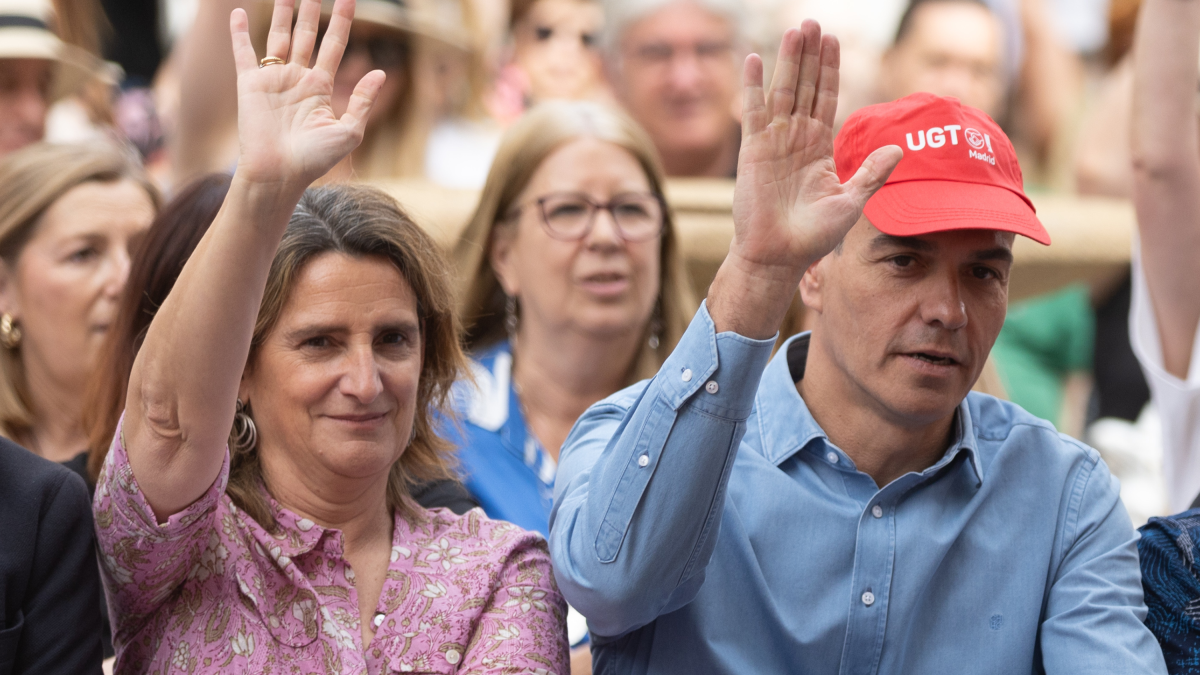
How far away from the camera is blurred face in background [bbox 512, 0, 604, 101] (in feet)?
16.2

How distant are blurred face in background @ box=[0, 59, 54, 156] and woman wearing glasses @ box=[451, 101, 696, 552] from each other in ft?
4.14

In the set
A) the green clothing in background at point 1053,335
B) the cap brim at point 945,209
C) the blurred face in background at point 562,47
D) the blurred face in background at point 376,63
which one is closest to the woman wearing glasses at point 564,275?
the blurred face in background at point 376,63

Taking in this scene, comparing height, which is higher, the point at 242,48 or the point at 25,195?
the point at 242,48

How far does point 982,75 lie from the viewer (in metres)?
4.36

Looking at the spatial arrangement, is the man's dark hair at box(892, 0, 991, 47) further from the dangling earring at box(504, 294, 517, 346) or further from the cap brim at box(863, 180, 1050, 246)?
the cap brim at box(863, 180, 1050, 246)

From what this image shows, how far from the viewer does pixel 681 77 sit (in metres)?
4.10

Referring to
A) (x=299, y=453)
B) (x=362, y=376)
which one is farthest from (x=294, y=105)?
(x=299, y=453)

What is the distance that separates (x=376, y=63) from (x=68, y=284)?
4.60ft

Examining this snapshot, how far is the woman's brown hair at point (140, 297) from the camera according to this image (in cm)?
224

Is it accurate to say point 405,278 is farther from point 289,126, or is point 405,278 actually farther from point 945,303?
point 945,303

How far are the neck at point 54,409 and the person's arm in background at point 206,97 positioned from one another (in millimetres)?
814

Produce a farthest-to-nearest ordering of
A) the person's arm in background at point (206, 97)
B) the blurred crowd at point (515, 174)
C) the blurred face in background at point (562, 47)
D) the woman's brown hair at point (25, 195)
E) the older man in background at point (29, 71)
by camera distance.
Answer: the blurred face in background at point (562, 47)
the older man in background at point (29, 71)
the person's arm in background at point (206, 97)
the woman's brown hair at point (25, 195)
the blurred crowd at point (515, 174)

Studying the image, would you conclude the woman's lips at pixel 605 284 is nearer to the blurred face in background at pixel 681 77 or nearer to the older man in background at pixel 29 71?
the blurred face in background at pixel 681 77

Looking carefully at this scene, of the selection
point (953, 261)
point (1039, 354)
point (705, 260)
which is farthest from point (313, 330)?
point (1039, 354)
